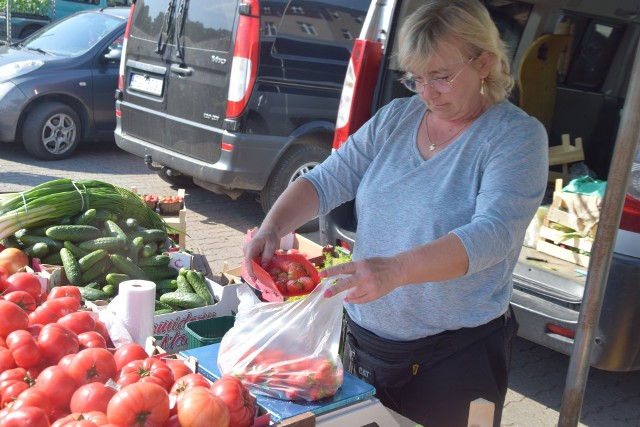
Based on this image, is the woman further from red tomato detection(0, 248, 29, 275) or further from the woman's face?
red tomato detection(0, 248, 29, 275)

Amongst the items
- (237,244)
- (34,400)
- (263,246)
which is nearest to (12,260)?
(263,246)

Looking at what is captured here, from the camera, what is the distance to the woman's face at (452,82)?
2.08 m

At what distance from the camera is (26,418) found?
167 cm

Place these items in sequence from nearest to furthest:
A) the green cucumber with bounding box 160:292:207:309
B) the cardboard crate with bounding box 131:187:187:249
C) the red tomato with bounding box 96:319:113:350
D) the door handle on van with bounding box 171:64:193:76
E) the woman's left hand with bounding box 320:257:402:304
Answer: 1. the woman's left hand with bounding box 320:257:402:304
2. the red tomato with bounding box 96:319:113:350
3. the green cucumber with bounding box 160:292:207:309
4. the cardboard crate with bounding box 131:187:187:249
5. the door handle on van with bounding box 171:64:193:76

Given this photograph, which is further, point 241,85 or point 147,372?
point 241,85

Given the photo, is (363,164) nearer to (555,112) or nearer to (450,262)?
(450,262)

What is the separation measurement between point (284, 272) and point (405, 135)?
0.58 m

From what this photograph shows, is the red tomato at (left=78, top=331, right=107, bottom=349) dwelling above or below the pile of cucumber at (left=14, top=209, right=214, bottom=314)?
above

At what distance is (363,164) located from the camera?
244 centimetres

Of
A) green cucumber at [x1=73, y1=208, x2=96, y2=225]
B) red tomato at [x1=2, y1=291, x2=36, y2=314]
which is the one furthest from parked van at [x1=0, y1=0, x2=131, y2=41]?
red tomato at [x1=2, y1=291, x2=36, y2=314]

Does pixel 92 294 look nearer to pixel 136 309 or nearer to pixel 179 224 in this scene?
pixel 136 309

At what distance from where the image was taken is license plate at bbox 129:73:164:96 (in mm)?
6633

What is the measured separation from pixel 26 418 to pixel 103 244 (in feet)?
7.45

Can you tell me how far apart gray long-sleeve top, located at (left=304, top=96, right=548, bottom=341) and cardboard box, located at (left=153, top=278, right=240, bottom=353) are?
113 cm
